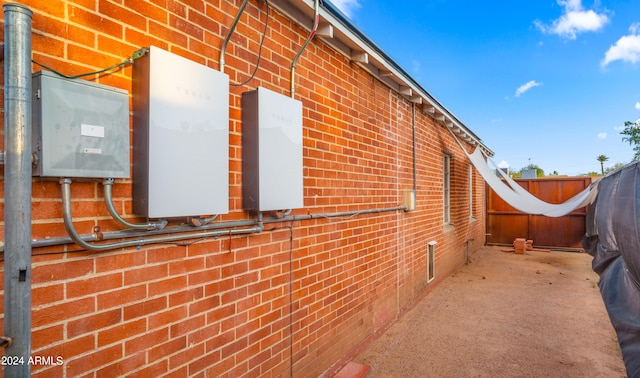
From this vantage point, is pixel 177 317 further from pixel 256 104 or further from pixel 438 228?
pixel 438 228

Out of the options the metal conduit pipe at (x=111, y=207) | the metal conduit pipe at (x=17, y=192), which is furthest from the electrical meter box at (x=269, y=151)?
the metal conduit pipe at (x=17, y=192)

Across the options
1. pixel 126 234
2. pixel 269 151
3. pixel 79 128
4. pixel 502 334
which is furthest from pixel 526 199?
pixel 79 128

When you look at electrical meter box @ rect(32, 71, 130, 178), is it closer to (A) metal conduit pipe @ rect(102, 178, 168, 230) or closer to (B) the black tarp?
(A) metal conduit pipe @ rect(102, 178, 168, 230)

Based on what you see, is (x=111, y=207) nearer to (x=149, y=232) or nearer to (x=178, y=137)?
(x=149, y=232)

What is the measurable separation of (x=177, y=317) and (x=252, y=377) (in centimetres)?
87

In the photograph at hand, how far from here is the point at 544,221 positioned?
11.4 metres

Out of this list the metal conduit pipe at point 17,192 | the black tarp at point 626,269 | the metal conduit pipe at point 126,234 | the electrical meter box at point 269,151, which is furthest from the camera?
the black tarp at point 626,269

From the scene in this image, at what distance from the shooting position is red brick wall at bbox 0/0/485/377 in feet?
4.82

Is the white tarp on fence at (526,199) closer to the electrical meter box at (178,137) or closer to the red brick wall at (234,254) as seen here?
the red brick wall at (234,254)

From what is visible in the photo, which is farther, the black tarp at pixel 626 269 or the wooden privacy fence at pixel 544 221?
the wooden privacy fence at pixel 544 221

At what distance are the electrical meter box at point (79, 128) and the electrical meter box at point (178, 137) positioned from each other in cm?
12

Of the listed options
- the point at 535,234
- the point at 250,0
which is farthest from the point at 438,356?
the point at 535,234

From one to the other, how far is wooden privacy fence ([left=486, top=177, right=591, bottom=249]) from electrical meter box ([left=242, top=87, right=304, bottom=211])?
1184 cm

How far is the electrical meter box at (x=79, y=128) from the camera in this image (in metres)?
Answer: 1.31
